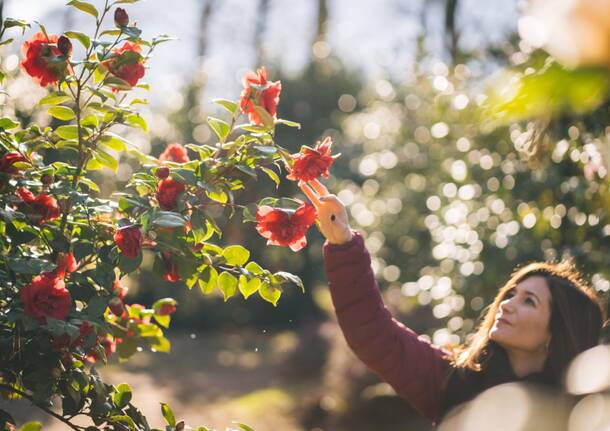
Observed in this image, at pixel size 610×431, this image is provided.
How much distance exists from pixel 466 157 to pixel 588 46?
4244 mm

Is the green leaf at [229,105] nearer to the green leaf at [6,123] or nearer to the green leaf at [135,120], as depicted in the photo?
the green leaf at [135,120]

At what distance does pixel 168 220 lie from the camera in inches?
56.7

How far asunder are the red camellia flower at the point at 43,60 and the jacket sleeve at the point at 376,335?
2.75 ft

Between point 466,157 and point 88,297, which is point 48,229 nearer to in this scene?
point 88,297

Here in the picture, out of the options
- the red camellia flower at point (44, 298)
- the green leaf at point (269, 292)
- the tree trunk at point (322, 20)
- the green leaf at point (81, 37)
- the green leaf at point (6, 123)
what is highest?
the tree trunk at point (322, 20)

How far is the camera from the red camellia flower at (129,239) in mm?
1471

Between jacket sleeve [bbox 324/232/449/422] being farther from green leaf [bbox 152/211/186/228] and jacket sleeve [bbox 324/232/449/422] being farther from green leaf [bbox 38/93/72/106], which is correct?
green leaf [bbox 38/93/72/106]

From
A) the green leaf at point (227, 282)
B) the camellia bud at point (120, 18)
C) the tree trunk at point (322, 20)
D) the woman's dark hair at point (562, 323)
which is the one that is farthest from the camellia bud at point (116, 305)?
the tree trunk at point (322, 20)

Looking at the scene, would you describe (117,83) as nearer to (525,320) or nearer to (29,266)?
(29,266)

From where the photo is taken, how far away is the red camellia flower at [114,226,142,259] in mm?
1471

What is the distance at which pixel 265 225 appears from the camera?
164 centimetres

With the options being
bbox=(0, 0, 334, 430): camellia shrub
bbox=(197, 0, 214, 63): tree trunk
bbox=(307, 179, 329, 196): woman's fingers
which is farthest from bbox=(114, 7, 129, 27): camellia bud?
bbox=(197, 0, 214, 63): tree trunk

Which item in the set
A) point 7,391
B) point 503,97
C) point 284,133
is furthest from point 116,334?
point 284,133

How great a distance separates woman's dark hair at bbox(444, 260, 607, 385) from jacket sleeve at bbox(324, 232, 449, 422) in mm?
97
